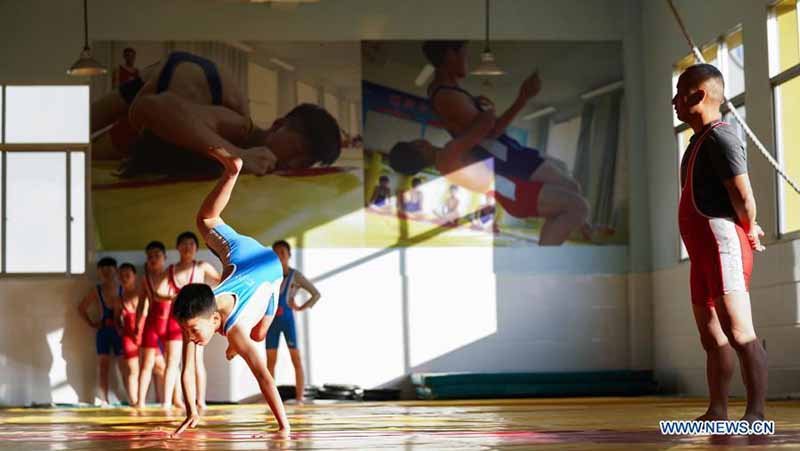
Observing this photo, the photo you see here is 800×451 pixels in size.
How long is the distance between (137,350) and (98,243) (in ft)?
4.20

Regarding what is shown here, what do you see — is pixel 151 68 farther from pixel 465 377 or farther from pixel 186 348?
pixel 186 348

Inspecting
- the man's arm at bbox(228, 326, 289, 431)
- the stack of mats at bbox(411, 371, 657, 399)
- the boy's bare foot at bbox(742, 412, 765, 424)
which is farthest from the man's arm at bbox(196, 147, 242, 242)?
the stack of mats at bbox(411, 371, 657, 399)

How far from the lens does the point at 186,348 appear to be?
6.21m

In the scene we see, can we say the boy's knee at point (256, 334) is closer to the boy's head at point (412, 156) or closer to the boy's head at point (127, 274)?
the boy's head at point (127, 274)

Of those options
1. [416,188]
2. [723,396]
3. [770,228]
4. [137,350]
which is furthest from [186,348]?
[416,188]

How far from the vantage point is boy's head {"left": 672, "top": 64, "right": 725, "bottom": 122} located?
17.0 feet

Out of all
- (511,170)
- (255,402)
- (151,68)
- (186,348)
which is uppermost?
(151,68)

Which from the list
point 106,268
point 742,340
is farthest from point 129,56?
point 742,340

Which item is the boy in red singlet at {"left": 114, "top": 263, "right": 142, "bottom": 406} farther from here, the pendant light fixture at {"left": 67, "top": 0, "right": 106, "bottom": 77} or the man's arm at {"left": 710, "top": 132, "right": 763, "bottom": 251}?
the man's arm at {"left": 710, "top": 132, "right": 763, "bottom": 251}

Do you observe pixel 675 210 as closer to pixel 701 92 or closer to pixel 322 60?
pixel 322 60

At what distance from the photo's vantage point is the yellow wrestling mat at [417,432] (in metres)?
4.45

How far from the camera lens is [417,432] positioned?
5484mm

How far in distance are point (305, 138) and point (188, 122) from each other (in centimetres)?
123

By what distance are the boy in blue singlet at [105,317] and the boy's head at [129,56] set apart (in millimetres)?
2096
